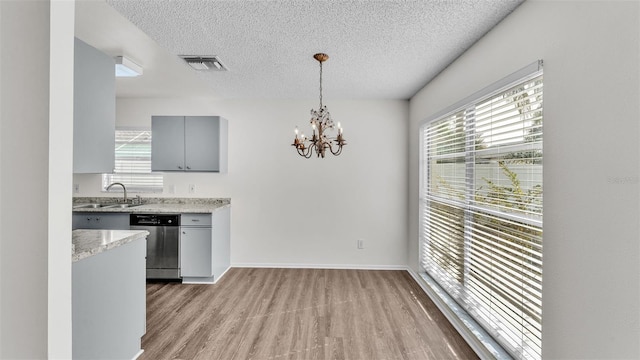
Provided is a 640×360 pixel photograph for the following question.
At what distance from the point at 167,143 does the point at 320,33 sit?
2747mm

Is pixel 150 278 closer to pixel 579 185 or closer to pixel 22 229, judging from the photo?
pixel 22 229

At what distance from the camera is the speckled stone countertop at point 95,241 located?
1640mm

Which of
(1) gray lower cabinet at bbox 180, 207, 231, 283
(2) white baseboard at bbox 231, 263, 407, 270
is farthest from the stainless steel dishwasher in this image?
(2) white baseboard at bbox 231, 263, 407, 270

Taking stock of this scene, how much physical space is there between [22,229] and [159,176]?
157 inches

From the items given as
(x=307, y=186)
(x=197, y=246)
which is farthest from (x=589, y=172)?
(x=197, y=246)

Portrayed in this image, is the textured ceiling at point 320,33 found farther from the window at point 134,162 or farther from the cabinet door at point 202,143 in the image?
the window at point 134,162

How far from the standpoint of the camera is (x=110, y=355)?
192cm

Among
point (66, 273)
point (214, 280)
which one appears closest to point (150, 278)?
point (214, 280)

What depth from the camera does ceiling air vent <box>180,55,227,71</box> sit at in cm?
281

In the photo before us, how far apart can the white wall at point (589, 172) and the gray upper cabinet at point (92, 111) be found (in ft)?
7.79

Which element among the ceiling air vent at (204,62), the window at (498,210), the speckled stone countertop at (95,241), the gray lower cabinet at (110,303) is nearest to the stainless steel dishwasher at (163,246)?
the gray lower cabinet at (110,303)

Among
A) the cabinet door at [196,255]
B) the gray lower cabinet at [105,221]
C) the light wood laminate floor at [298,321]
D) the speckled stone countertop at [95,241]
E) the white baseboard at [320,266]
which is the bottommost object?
the light wood laminate floor at [298,321]

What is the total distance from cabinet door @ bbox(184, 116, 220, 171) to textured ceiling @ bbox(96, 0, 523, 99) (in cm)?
79

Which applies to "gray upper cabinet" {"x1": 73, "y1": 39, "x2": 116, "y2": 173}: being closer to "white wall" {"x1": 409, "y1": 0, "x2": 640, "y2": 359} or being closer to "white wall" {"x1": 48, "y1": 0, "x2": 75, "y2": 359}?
"white wall" {"x1": 48, "y1": 0, "x2": 75, "y2": 359}
